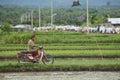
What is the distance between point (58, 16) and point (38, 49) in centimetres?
13052

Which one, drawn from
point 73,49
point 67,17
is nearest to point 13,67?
point 73,49

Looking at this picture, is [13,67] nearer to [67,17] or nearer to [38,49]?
[38,49]

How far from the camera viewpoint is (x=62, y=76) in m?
16.9

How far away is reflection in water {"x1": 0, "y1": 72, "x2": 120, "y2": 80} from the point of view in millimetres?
16234

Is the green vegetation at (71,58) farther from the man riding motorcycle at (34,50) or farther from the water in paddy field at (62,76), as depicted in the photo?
the water in paddy field at (62,76)

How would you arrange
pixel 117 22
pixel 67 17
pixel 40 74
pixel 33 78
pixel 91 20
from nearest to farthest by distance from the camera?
pixel 33 78 → pixel 40 74 → pixel 117 22 → pixel 91 20 → pixel 67 17

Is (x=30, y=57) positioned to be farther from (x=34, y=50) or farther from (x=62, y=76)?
(x=62, y=76)

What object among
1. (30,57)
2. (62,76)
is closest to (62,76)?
(62,76)

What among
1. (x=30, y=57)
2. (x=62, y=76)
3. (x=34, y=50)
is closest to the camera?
(x=62, y=76)

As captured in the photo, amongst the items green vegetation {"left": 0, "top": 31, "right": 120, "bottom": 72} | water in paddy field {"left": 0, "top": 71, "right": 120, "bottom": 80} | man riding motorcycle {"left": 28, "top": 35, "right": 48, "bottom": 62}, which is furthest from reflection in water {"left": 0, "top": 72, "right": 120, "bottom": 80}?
man riding motorcycle {"left": 28, "top": 35, "right": 48, "bottom": 62}

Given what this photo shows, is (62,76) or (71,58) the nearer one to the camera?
(62,76)

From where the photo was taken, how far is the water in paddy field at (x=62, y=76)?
1623cm

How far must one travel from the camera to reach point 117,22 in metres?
96.8

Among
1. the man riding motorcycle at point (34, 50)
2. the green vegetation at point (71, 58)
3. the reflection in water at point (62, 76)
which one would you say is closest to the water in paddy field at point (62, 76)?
the reflection in water at point (62, 76)
